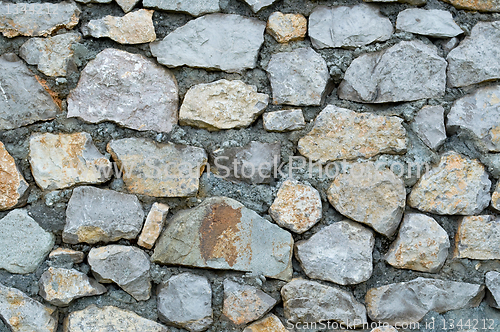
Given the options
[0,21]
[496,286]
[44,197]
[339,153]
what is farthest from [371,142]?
[0,21]

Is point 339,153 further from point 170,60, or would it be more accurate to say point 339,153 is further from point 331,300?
point 170,60

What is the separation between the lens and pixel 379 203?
132 cm

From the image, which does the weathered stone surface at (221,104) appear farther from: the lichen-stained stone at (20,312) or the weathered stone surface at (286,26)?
the lichen-stained stone at (20,312)

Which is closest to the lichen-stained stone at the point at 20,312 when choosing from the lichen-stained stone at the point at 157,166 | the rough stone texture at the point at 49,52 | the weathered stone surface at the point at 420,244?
the lichen-stained stone at the point at 157,166

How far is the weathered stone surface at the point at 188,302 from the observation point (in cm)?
132

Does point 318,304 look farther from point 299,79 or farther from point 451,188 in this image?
point 299,79

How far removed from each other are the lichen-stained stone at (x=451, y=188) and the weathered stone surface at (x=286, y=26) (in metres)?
0.66

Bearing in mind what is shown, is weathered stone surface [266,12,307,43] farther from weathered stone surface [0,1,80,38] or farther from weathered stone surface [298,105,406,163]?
weathered stone surface [0,1,80,38]

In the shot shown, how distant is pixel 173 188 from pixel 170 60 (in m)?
0.44

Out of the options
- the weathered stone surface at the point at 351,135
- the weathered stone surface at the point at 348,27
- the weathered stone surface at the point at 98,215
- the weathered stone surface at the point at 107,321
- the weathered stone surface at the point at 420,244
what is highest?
the weathered stone surface at the point at 348,27

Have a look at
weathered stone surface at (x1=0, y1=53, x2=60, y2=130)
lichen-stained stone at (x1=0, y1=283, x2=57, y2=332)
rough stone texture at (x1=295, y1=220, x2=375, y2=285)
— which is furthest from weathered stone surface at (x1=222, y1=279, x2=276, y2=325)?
weathered stone surface at (x1=0, y1=53, x2=60, y2=130)

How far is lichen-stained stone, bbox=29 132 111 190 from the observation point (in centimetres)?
129

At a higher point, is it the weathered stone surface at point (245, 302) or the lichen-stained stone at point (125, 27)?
the lichen-stained stone at point (125, 27)

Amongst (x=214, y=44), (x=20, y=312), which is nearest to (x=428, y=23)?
(x=214, y=44)
